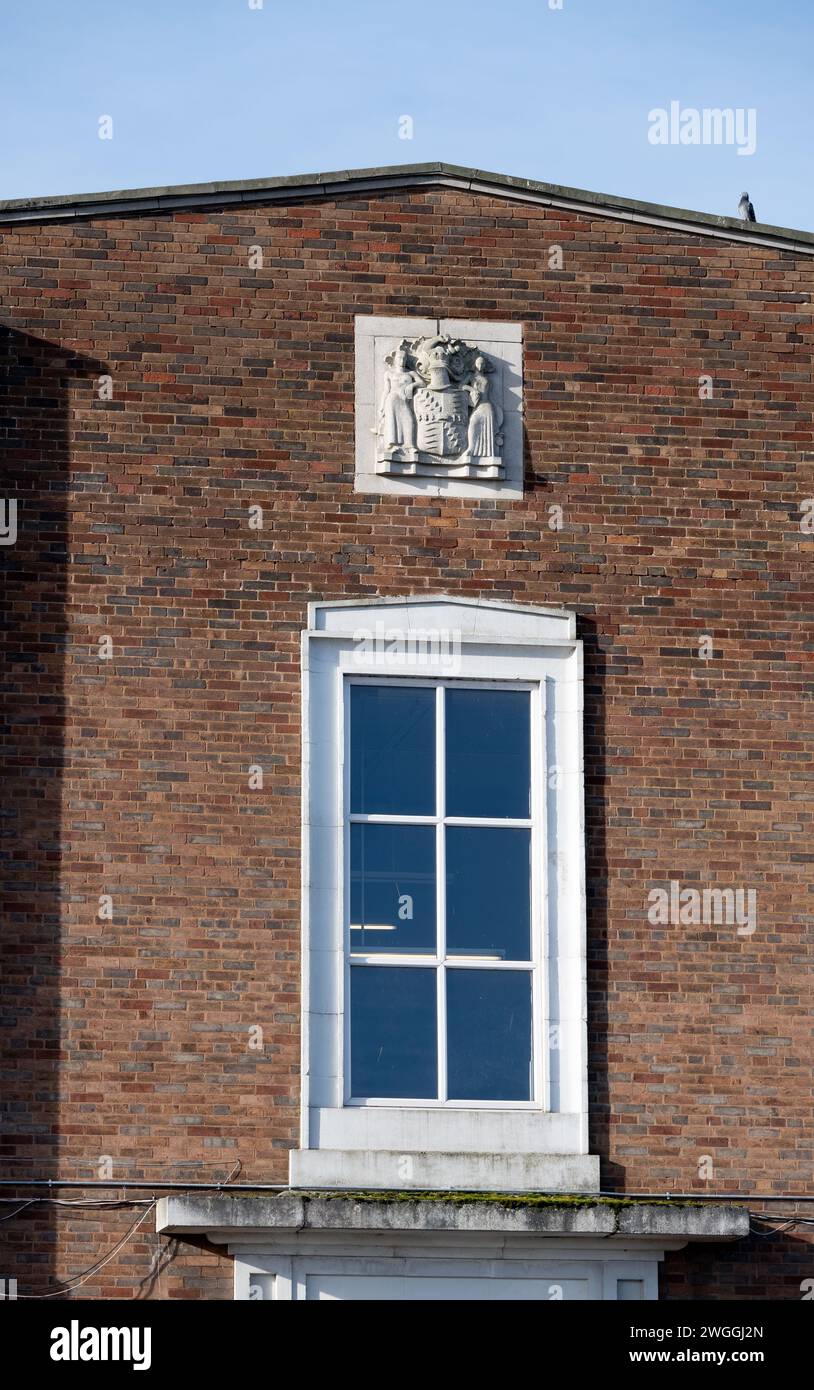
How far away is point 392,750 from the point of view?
1513cm

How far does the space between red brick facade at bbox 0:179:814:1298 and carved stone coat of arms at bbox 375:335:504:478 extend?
245 millimetres

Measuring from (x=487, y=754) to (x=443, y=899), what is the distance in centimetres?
100

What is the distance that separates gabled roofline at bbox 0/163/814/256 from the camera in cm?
1553

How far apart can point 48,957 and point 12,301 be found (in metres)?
4.30

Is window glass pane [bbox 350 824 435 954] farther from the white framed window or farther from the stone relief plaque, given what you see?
the stone relief plaque

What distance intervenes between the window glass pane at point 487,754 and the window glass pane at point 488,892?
6.5 inches

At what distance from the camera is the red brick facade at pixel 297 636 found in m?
14.4

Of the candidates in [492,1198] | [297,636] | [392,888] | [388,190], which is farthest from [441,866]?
[388,190]

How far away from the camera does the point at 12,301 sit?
15406mm

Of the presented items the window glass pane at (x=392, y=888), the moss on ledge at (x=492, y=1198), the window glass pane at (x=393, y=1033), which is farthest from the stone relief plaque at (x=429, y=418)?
the moss on ledge at (x=492, y=1198)

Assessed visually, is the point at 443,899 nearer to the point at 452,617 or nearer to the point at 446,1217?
the point at 452,617

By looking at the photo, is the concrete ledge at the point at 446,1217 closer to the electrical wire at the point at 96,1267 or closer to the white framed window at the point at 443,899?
the electrical wire at the point at 96,1267

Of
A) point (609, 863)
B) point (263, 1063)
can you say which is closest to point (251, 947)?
point (263, 1063)

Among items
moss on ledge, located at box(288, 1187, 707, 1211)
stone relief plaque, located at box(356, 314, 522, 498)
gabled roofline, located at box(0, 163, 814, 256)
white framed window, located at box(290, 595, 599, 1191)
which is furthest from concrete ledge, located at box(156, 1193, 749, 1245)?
gabled roofline, located at box(0, 163, 814, 256)
